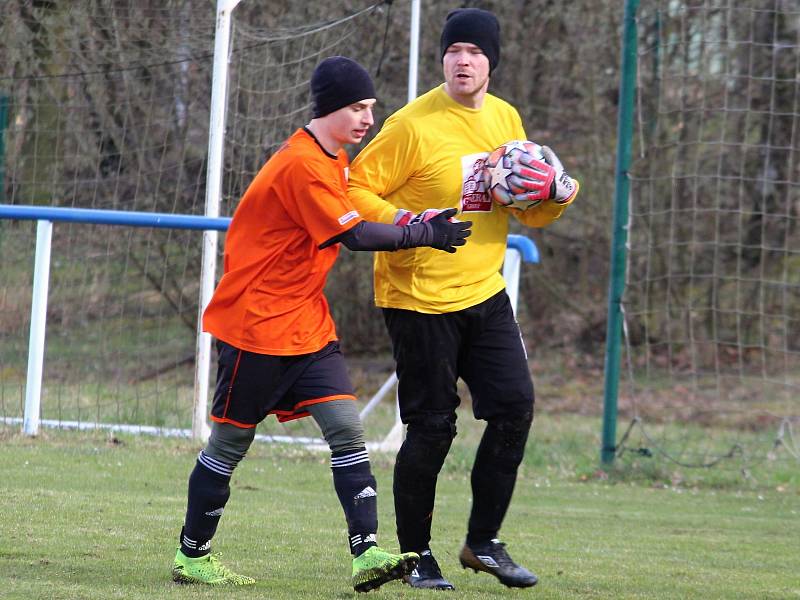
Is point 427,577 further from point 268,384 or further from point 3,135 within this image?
point 3,135

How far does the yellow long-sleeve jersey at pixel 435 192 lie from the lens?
4.70 m

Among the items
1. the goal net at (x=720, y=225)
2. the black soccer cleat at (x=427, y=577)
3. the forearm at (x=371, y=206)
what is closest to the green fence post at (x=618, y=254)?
the goal net at (x=720, y=225)

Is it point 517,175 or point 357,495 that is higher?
point 517,175

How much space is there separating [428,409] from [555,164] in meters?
1.02

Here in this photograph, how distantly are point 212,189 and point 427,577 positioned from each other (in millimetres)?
4607

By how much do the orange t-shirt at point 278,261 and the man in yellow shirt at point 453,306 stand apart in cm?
31

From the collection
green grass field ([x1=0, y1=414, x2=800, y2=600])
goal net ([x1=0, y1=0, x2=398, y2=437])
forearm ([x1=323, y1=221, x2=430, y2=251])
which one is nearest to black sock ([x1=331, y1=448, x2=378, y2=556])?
green grass field ([x1=0, y1=414, x2=800, y2=600])

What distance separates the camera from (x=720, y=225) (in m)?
13.9

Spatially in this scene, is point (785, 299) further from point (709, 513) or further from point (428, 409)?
point (428, 409)

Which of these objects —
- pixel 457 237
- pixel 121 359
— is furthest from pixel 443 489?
pixel 457 237

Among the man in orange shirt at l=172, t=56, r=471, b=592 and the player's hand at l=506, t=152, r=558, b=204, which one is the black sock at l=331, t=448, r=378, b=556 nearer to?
the man in orange shirt at l=172, t=56, r=471, b=592

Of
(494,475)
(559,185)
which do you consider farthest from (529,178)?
(494,475)

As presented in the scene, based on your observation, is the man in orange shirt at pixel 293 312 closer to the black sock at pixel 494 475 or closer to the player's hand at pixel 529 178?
the player's hand at pixel 529 178

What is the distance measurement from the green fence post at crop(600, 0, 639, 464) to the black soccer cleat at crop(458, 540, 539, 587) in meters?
4.32
